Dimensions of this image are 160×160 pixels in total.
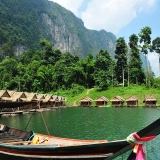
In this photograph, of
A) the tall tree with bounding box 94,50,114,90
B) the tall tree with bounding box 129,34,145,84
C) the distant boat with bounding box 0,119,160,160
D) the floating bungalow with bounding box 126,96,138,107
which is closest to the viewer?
the distant boat with bounding box 0,119,160,160

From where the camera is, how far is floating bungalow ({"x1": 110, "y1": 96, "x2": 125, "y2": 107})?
2014 inches

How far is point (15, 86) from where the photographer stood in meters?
68.4

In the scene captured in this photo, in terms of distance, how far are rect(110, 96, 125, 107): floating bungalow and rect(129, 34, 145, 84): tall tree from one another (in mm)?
14609

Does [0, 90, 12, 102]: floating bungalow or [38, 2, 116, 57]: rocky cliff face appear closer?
[0, 90, 12, 102]: floating bungalow

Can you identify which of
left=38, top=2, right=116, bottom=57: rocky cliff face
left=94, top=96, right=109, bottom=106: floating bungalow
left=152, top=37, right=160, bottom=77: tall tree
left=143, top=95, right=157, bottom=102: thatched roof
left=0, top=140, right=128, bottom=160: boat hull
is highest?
left=38, top=2, right=116, bottom=57: rocky cliff face

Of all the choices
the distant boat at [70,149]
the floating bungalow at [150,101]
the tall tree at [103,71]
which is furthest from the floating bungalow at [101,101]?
the distant boat at [70,149]

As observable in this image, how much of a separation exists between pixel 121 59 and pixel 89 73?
11.9 metres

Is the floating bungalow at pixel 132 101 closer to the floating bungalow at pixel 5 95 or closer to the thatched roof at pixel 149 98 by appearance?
the thatched roof at pixel 149 98

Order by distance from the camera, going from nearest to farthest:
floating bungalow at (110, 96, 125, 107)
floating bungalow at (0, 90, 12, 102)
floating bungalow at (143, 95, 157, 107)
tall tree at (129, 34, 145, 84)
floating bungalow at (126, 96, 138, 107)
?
floating bungalow at (0, 90, 12, 102) < floating bungalow at (143, 95, 157, 107) < floating bungalow at (126, 96, 138, 107) < floating bungalow at (110, 96, 125, 107) < tall tree at (129, 34, 145, 84)

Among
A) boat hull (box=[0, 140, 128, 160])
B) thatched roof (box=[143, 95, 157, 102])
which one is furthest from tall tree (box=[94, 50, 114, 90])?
boat hull (box=[0, 140, 128, 160])

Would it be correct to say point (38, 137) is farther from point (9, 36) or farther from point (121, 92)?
point (9, 36)

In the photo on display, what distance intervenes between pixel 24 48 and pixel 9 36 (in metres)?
10.4

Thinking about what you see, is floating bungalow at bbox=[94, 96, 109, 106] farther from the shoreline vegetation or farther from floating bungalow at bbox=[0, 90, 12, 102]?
floating bungalow at bbox=[0, 90, 12, 102]

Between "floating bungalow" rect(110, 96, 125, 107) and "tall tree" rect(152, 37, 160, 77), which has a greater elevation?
"tall tree" rect(152, 37, 160, 77)
